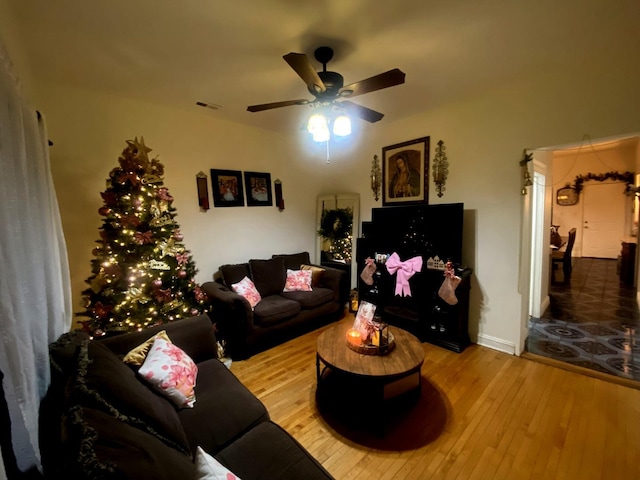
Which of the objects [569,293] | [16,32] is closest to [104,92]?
[16,32]

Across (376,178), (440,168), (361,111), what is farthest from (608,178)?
(361,111)

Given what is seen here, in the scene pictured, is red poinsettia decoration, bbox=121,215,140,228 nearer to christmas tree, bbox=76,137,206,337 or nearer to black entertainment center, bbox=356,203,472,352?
christmas tree, bbox=76,137,206,337

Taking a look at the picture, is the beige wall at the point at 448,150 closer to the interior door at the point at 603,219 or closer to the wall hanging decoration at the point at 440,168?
the wall hanging decoration at the point at 440,168

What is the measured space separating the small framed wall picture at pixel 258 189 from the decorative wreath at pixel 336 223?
3.07 ft

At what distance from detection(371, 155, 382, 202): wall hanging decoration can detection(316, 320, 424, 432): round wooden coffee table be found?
2.13 m

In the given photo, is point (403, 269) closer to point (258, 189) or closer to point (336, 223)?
point (336, 223)

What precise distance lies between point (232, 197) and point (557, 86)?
3.59 m

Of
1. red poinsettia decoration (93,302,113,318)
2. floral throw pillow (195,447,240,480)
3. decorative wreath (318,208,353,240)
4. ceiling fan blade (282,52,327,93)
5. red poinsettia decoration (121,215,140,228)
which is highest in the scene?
→ ceiling fan blade (282,52,327,93)

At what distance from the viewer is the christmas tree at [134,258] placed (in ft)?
7.83

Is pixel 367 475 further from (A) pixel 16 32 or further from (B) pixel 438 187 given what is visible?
(A) pixel 16 32

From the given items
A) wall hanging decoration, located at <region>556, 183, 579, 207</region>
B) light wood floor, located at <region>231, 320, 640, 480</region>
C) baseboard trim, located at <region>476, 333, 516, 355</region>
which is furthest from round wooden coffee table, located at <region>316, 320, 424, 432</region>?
wall hanging decoration, located at <region>556, 183, 579, 207</region>

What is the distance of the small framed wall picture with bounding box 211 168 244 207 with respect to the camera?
140 inches

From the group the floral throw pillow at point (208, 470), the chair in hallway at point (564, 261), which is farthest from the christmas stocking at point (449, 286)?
the chair in hallway at point (564, 261)

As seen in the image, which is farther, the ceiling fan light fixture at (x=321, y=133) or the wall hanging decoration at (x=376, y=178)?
the wall hanging decoration at (x=376, y=178)
